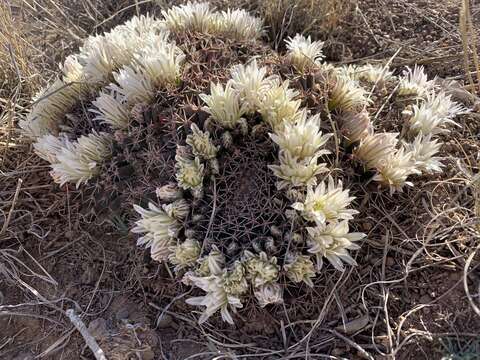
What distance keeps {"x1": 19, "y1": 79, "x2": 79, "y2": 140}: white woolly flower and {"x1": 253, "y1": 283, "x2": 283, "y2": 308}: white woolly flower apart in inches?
47.7

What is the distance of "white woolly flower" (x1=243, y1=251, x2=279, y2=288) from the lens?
175 cm

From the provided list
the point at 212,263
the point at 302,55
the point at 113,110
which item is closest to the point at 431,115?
the point at 302,55

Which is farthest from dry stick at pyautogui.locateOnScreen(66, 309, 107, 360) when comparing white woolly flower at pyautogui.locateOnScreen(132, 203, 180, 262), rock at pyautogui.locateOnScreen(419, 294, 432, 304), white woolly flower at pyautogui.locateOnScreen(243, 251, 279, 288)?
rock at pyautogui.locateOnScreen(419, 294, 432, 304)

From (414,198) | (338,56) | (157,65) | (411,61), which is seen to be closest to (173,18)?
(157,65)

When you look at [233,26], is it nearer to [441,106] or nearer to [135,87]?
[135,87]

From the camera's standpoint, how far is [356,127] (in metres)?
1.98

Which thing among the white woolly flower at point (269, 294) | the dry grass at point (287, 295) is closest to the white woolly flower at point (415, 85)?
the dry grass at point (287, 295)

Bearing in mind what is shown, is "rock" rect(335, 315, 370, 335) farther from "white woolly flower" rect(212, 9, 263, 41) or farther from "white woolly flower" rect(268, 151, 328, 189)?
"white woolly flower" rect(212, 9, 263, 41)

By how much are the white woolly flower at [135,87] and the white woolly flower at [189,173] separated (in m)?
0.35

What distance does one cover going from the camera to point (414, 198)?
209 centimetres

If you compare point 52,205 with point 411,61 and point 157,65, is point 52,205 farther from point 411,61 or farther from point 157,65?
point 411,61

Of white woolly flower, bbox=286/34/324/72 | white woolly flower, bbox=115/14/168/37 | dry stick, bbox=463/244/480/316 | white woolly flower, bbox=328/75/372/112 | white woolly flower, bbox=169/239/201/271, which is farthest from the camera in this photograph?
white woolly flower, bbox=115/14/168/37

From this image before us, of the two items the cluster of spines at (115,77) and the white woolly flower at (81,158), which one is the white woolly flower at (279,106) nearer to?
the cluster of spines at (115,77)

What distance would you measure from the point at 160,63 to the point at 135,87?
14 cm
